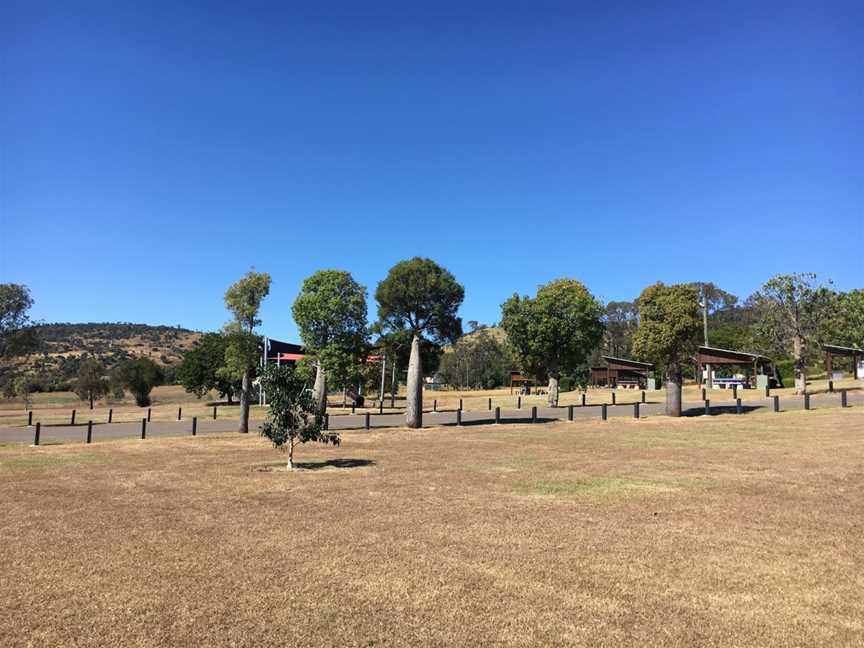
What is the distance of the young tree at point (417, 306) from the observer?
31.4m

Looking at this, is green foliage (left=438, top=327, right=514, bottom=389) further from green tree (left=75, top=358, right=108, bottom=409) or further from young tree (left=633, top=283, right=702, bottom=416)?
young tree (left=633, top=283, right=702, bottom=416)

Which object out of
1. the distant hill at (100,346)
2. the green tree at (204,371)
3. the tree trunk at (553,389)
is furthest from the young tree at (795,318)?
the distant hill at (100,346)

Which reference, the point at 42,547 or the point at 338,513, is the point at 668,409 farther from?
the point at 42,547

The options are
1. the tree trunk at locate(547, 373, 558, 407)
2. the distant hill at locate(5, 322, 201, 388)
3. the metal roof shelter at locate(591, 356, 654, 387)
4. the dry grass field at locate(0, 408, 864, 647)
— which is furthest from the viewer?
the distant hill at locate(5, 322, 201, 388)

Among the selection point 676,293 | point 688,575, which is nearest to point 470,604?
point 688,575

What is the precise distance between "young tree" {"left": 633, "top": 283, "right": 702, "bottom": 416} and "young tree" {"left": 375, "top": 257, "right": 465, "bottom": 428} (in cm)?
995

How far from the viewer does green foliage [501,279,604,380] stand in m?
43.2

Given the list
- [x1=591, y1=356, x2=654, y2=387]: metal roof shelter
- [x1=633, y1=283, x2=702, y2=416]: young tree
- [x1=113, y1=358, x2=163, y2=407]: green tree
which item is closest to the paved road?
[x1=633, y1=283, x2=702, y2=416]: young tree

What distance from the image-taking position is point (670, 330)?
3016 centimetres

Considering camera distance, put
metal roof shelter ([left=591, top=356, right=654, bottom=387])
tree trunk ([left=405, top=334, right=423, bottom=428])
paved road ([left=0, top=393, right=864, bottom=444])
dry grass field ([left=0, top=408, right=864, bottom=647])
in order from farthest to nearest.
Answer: metal roof shelter ([left=591, top=356, right=654, bottom=387]) < tree trunk ([left=405, top=334, right=423, bottom=428]) < paved road ([left=0, top=393, right=864, bottom=444]) < dry grass field ([left=0, top=408, right=864, bottom=647])

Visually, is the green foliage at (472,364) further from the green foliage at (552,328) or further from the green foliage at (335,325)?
the green foliage at (335,325)

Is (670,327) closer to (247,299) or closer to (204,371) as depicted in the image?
(247,299)

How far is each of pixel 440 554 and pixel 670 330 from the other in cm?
2551

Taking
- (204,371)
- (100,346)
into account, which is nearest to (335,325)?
(204,371)
